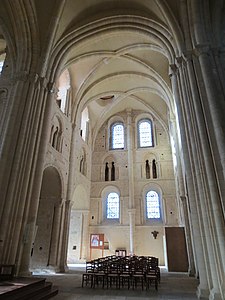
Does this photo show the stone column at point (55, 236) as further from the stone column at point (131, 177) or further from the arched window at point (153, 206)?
the arched window at point (153, 206)

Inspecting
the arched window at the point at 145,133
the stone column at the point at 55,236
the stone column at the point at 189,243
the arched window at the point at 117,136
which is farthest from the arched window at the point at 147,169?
the stone column at the point at 55,236

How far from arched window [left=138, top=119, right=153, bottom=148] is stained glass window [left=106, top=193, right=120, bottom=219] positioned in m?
5.20

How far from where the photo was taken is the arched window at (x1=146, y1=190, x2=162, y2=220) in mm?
17844

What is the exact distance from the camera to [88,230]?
59.3ft

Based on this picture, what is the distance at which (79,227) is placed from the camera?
56.3ft

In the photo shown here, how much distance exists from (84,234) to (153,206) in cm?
596

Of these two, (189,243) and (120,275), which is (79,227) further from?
(120,275)

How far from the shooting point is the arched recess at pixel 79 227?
16.5m

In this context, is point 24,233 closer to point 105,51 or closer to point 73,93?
point 73,93

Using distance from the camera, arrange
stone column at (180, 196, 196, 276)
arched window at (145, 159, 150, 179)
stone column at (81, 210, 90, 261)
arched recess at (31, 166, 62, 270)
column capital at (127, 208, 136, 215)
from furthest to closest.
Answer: arched window at (145, 159, 150, 179) < column capital at (127, 208, 136, 215) < stone column at (81, 210, 90, 261) < arched recess at (31, 166, 62, 270) < stone column at (180, 196, 196, 276)

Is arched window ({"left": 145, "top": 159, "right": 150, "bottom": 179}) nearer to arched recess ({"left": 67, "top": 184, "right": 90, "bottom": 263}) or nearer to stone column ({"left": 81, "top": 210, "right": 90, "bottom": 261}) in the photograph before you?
arched recess ({"left": 67, "top": 184, "right": 90, "bottom": 263})

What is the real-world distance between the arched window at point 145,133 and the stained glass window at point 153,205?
4524 millimetres

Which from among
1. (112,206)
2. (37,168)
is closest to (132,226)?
(112,206)

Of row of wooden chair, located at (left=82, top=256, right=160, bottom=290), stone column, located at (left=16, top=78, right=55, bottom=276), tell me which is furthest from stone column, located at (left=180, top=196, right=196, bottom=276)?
stone column, located at (left=16, top=78, right=55, bottom=276)
